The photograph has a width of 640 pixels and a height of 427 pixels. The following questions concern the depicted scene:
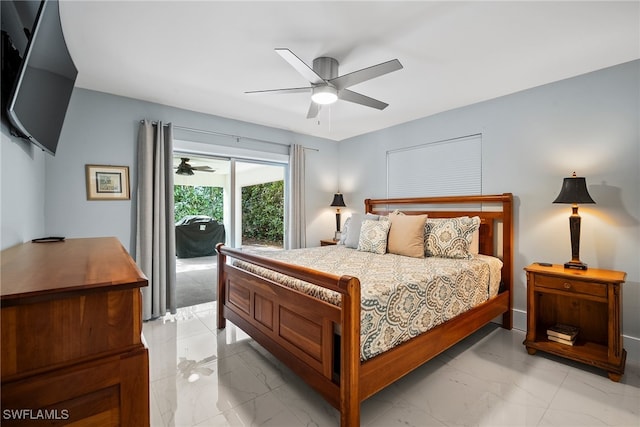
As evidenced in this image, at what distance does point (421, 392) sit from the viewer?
2.04 m

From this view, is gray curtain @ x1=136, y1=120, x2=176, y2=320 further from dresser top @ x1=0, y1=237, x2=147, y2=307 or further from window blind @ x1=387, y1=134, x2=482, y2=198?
window blind @ x1=387, y1=134, x2=482, y2=198

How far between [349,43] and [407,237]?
1934 millimetres

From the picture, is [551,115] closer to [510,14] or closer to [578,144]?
[578,144]

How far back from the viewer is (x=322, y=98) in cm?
238

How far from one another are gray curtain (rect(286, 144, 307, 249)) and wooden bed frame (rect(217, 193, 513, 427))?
1.64 meters

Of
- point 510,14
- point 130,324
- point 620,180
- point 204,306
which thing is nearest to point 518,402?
point 620,180

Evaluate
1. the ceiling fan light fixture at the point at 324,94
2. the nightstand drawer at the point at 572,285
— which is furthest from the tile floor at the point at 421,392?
the ceiling fan light fixture at the point at 324,94

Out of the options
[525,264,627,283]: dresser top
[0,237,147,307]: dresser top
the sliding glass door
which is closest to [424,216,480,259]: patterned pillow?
[525,264,627,283]: dresser top

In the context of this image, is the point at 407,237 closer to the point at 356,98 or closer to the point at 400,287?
the point at 400,287

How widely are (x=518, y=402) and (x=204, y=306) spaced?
337 centimetres

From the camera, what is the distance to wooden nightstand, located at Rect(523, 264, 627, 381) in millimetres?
2229

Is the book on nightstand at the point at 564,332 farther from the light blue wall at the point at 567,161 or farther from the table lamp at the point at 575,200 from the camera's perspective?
the table lamp at the point at 575,200

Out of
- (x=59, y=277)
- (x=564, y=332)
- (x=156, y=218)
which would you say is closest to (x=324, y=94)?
(x=59, y=277)

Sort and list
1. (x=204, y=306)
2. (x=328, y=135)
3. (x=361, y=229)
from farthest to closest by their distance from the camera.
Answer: (x=328, y=135), (x=204, y=306), (x=361, y=229)
